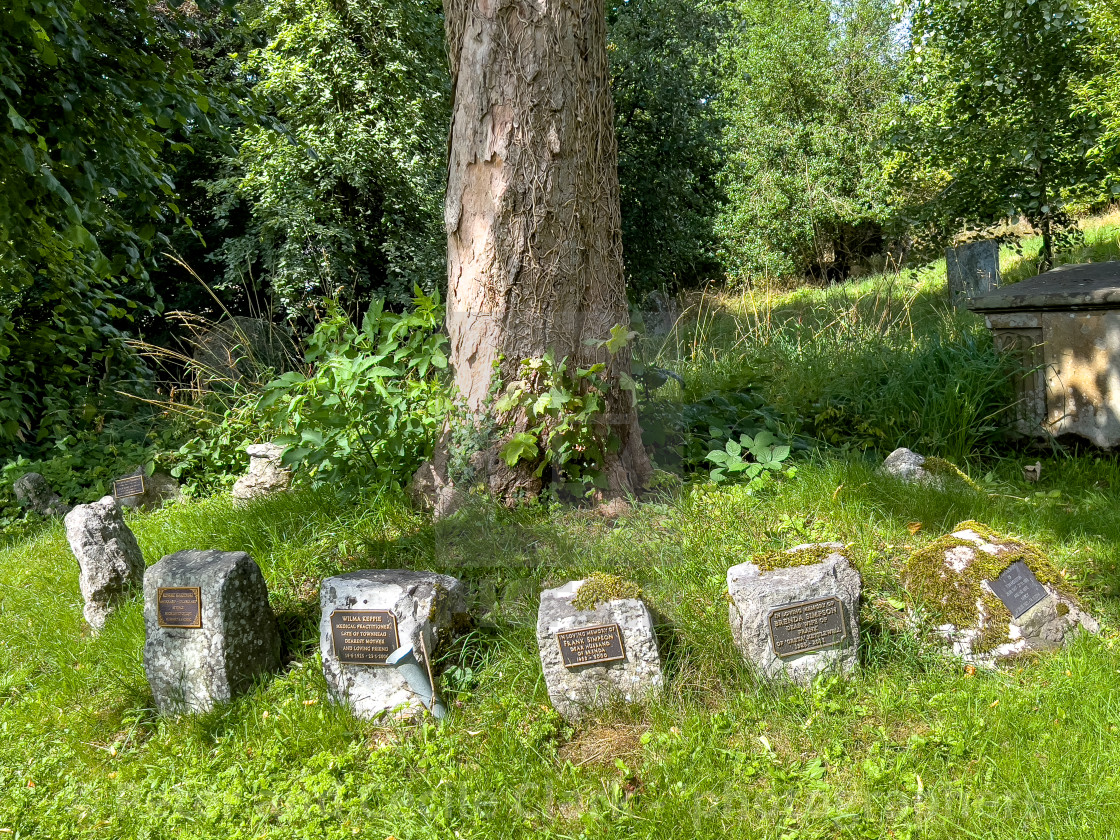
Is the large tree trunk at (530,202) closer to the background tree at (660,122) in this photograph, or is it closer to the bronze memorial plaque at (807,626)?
the bronze memorial plaque at (807,626)

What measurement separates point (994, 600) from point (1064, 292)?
2.44 m

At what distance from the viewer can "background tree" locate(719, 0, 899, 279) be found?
17.8 meters

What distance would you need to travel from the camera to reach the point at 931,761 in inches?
99.4

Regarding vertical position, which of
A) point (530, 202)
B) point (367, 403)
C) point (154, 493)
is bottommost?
point (154, 493)

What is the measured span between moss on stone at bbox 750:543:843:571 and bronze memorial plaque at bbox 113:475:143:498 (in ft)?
15.3

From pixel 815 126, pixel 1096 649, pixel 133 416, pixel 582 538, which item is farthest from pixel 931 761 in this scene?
pixel 815 126

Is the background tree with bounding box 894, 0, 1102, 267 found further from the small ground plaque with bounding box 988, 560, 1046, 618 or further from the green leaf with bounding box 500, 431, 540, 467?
the green leaf with bounding box 500, 431, 540, 467

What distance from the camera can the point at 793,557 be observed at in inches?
121

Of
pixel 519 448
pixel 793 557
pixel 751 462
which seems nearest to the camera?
pixel 793 557

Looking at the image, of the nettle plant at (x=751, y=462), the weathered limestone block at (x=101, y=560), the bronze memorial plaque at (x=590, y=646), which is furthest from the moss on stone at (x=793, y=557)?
the weathered limestone block at (x=101, y=560)

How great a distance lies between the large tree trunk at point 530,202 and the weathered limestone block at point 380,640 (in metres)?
0.97

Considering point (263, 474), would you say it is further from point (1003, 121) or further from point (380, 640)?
point (1003, 121)

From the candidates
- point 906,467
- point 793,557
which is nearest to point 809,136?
point 906,467

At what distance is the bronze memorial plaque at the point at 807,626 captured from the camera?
9.43 ft
